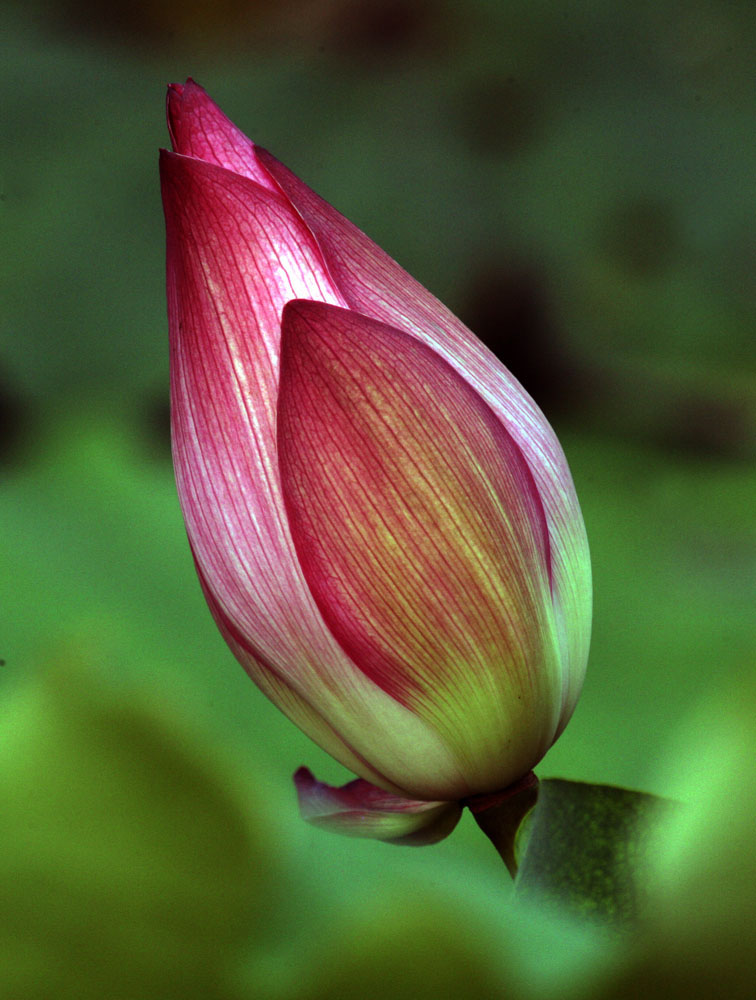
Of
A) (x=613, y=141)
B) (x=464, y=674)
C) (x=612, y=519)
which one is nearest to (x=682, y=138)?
(x=613, y=141)

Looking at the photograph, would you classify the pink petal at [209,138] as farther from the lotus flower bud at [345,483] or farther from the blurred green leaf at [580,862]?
the blurred green leaf at [580,862]

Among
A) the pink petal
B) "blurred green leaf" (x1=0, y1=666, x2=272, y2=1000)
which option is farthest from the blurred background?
the pink petal

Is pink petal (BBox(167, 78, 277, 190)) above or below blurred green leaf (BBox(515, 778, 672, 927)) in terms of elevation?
above

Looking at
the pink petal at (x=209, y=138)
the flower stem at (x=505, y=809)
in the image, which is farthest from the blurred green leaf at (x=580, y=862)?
the pink petal at (x=209, y=138)

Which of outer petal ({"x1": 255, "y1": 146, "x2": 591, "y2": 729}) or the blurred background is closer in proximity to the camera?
outer petal ({"x1": 255, "y1": 146, "x2": 591, "y2": 729})

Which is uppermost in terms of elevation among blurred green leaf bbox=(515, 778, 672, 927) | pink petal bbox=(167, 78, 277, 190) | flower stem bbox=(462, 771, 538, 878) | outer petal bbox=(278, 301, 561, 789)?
pink petal bbox=(167, 78, 277, 190)

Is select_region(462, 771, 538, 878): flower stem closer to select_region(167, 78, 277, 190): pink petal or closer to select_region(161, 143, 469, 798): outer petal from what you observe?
select_region(161, 143, 469, 798): outer petal
